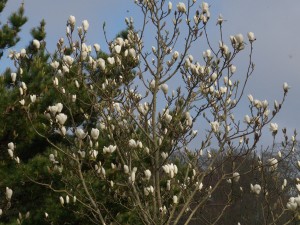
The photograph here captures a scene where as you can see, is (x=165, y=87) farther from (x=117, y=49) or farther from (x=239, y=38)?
(x=239, y=38)

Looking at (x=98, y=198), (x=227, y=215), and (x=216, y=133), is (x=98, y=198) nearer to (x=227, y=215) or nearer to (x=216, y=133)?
(x=216, y=133)

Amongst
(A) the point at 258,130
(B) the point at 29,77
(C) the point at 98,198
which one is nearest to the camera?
(A) the point at 258,130

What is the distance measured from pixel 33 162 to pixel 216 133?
376 cm

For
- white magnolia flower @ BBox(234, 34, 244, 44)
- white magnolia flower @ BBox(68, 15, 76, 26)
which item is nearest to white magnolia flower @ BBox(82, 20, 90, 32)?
white magnolia flower @ BBox(68, 15, 76, 26)

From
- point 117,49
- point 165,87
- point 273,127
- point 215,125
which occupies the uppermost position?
point 117,49

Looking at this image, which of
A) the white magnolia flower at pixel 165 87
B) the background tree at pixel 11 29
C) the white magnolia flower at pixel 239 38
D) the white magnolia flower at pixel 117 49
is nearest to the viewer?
the white magnolia flower at pixel 239 38

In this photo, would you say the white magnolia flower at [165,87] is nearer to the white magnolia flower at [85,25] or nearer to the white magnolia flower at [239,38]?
the white magnolia flower at [239,38]

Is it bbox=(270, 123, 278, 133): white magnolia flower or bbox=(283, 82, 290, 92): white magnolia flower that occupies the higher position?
bbox=(283, 82, 290, 92): white magnolia flower

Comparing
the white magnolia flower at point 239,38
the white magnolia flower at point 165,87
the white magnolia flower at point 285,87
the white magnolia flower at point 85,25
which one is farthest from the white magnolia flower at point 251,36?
the white magnolia flower at point 85,25

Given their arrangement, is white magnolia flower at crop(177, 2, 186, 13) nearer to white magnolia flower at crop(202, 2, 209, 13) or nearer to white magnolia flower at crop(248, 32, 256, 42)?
white magnolia flower at crop(202, 2, 209, 13)

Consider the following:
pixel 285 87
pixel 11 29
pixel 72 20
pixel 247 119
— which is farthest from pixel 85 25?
pixel 11 29

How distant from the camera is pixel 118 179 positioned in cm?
826

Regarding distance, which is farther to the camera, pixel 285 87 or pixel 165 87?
pixel 165 87

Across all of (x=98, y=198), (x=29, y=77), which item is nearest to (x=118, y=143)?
(x=98, y=198)
